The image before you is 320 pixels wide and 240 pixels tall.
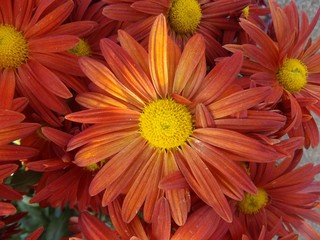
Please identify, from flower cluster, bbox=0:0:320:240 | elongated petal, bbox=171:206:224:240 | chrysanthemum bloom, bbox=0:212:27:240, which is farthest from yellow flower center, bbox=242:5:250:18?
chrysanthemum bloom, bbox=0:212:27:240

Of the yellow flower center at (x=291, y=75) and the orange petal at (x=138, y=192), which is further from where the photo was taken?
the yellow flower center at (x=291, y=75)

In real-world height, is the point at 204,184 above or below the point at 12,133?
below

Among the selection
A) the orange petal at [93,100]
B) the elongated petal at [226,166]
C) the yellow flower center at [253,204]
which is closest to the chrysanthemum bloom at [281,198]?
the yellow flower center at [253,204]

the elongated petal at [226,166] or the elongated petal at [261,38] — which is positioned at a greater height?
the elongated petal at [261,38]

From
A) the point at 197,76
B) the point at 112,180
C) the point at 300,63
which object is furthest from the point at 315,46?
the point at 112,180

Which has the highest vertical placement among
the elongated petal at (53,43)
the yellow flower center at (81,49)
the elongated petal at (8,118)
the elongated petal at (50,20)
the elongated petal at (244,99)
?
the elongated petal at (50,20)

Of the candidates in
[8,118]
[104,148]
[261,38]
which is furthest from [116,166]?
[261,38]

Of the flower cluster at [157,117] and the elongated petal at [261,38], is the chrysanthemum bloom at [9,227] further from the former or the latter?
the elongated petal at [261,38]

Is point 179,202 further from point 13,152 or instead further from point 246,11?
point 246,11
